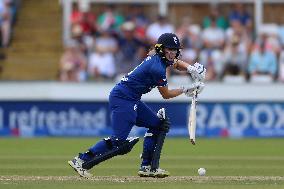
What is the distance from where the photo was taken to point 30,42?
73.7 ft

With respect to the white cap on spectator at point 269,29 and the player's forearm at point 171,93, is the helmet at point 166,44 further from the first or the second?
the white cap on spectator at point 269,29

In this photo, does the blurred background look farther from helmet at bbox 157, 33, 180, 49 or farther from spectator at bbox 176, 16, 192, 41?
helmet at bbox 157, 33, 180, 49

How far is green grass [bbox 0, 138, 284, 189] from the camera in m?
10.5

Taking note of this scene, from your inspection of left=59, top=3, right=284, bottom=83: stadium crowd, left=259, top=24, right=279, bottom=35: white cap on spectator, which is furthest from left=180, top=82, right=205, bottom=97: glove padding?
left=259, top=24, right=279, bottom=35: white cap on spectator

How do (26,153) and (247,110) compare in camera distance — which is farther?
(247,110)

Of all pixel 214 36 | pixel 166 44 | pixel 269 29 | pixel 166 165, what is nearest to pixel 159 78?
pixel 166 44

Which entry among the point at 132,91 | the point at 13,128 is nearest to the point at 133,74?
the point at 132,91

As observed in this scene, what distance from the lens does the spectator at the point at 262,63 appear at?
20.8 m

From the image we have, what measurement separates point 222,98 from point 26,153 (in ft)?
20.4

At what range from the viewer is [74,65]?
68.9ft

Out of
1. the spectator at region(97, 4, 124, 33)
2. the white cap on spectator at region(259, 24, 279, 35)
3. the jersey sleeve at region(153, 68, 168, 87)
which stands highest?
the spectator at region(97, 4, 124, 33)

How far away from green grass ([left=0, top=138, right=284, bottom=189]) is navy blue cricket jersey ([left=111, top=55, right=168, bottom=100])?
0.97 meters

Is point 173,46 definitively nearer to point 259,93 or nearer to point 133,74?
point 133,74

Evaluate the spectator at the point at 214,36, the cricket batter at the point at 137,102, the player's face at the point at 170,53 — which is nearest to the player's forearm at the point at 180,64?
the cricket batter at the point at 137,102
